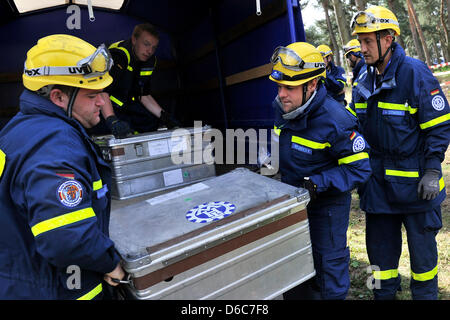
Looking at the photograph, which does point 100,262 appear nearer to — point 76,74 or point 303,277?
point 76,74

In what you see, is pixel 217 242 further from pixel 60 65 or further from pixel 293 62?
pixel 293 62

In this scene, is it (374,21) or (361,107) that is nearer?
(374,21)

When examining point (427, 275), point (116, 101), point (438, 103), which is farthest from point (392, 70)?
point (116, 101)

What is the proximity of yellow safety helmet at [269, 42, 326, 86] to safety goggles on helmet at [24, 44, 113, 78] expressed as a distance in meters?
0.99

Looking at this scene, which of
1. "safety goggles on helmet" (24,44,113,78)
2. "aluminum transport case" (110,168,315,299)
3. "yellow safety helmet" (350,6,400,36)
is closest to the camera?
"safety goggles on helmet" (24,44,113,78)

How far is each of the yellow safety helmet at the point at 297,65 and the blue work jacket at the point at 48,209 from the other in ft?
3.76

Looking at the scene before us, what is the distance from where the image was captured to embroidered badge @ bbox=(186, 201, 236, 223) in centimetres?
162

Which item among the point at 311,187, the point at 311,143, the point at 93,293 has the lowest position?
the point at 93,293

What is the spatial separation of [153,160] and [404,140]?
189cm

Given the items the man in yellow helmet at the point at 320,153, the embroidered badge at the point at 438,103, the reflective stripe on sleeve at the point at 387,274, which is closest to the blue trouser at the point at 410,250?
the reflective stripe on sleeve at the point at 387,274

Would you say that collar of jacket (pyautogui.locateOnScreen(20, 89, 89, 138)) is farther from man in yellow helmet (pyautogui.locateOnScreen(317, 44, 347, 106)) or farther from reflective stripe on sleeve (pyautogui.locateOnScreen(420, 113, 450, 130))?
man in yellow helmet (pyautogui.locateOnScreen(317, 44, 347, 106))

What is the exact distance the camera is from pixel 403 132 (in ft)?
7.48

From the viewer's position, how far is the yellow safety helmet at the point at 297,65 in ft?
6.43

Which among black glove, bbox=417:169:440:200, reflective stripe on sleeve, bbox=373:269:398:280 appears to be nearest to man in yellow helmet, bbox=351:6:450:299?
black glove, bbox=417:169:440:200
